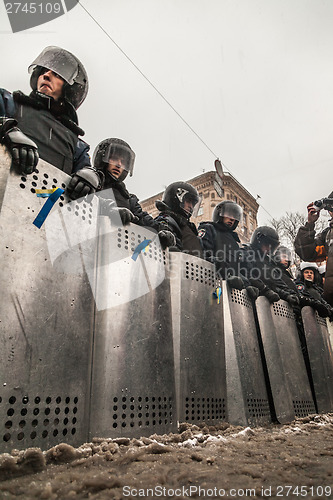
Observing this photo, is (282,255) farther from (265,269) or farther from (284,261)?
(265,269)

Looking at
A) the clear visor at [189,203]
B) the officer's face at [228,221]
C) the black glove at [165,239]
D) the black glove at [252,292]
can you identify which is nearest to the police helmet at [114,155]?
the clear visor at [189,203]

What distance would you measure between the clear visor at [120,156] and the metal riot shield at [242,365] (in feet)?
5.20

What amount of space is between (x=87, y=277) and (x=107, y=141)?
1.99 m

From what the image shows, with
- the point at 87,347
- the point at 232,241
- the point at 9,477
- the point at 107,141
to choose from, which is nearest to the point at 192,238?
the point at 232,241

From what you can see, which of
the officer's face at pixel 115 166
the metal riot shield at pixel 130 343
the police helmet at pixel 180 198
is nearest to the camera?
the metal riot shield at pixel 130 343

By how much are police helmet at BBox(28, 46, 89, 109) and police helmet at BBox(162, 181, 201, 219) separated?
1.67 metres

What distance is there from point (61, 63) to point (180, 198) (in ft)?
6.46

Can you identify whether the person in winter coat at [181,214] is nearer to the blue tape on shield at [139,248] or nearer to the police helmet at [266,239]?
the blue tape on shield at [139,248]

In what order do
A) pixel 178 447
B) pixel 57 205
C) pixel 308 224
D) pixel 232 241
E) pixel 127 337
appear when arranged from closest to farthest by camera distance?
pixel 178 447 < pixel 57 205 < pixel 127 337 < pixel 232 241 < pixel 308 224

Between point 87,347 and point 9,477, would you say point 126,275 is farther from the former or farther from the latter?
point 9,477

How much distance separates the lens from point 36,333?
152 centimetres

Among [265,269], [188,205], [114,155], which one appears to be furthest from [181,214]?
[265,269]

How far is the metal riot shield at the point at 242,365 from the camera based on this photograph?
2.74m

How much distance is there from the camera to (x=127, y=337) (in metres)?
1.98
